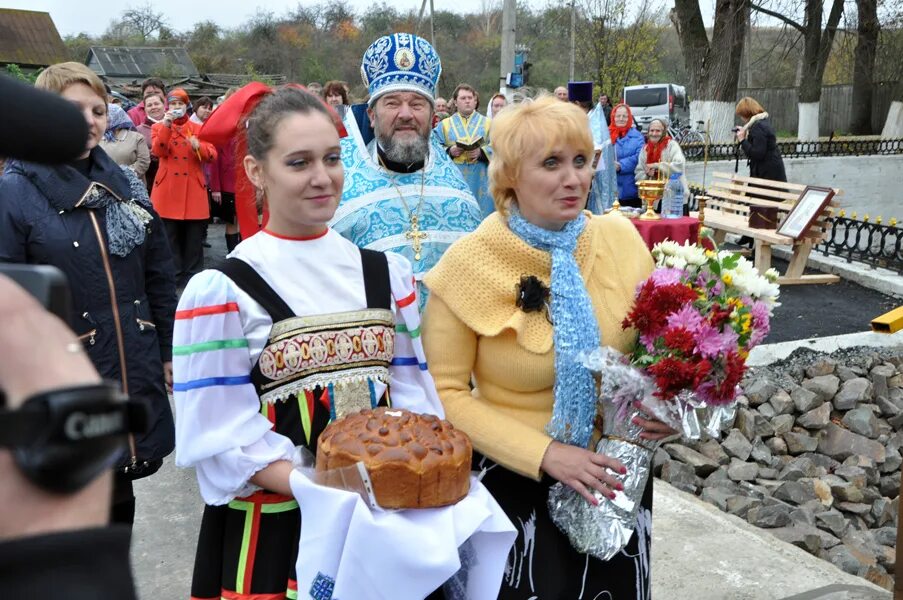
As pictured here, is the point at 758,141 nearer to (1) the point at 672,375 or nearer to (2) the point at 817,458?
(2) the point at 817,458

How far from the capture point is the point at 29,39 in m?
45.7

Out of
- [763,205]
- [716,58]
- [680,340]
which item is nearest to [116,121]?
[680,340]

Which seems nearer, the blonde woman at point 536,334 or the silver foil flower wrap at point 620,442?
the silver foil flower wrap at point 620,442

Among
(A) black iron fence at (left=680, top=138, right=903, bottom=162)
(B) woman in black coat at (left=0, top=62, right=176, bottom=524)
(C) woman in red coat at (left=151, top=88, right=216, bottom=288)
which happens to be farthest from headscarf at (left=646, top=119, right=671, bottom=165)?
(B) woman in black coat at (left=0, top=62, right=176, bottom=524)

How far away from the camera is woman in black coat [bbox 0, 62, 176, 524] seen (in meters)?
2.89

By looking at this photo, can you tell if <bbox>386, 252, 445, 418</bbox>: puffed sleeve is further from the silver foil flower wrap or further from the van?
the van

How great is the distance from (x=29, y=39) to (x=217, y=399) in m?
Answer: 50.3

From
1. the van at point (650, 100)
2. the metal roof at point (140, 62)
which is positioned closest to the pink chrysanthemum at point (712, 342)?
the van at point (650, 100)

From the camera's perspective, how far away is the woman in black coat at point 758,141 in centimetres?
1222

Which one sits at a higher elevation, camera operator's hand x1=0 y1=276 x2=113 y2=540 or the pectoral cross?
camera operator's hand x1=0 y1=276 x2=113 y2=540

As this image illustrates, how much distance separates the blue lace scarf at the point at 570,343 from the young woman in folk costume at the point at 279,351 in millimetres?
364

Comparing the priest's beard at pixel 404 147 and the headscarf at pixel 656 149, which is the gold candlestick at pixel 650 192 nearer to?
the headscarf at pixel 656 149

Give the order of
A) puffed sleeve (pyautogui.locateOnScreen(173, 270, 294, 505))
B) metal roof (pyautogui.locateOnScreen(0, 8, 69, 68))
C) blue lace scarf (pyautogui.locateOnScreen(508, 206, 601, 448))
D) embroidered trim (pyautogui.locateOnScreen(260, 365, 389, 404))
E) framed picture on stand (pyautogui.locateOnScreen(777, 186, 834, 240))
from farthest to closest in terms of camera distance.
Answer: metal roof (pyautogui.locateOnScreen(0, 8, 69, 68)), framed picture on stand (pyautogui.locateOnScreen(777, 186, 834, 240)), blue lace scarf (pyautogui.locateOnScreen(508, 206, 601, 448)), embroidered trim (pyautogui.locateOnScreen(260, 365, 389, 404)), puffed sleeve (pyautogui.locateOnScreen(173, 270, 294, 505))

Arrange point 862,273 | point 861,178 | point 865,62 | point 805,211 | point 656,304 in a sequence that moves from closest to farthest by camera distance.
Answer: point 656,304, point 862,273, point 805,211, point 861,178, point 865,62
